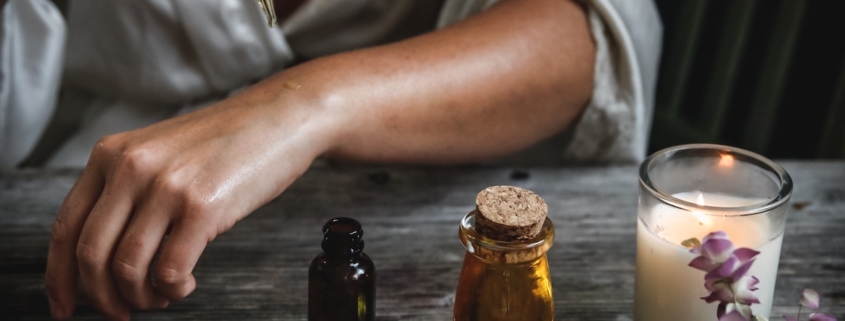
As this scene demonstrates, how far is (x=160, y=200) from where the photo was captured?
566 millimetres

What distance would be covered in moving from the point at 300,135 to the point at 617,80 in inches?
15.3

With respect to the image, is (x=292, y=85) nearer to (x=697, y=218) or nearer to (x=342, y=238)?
(x=342, y=238)

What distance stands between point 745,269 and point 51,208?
0.62m

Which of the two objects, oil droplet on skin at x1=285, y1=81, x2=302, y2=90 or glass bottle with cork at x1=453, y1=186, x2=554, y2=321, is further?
oil droplet on skin at x1=285, y1=81, x2=302, y2=90

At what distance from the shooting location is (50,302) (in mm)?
600

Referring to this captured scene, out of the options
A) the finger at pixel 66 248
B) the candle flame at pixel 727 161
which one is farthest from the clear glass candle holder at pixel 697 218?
the finger at pixel 66 248

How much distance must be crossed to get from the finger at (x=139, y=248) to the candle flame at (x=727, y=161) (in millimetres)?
395

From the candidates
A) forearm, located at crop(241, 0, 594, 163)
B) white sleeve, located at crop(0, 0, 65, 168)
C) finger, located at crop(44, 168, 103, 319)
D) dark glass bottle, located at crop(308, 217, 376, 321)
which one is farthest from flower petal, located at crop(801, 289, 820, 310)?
white sleeve, located at crop(0, 0, 65, 168)

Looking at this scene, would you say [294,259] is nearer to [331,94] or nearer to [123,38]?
[331,94]

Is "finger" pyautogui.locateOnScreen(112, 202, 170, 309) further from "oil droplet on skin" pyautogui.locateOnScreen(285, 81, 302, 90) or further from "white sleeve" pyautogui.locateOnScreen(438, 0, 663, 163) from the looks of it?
"white sleeve" pyautogui.locateOnScreen(438, 0, 663, 163)

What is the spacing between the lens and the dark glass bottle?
0.53 metres

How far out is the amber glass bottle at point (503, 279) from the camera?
488 millimetres

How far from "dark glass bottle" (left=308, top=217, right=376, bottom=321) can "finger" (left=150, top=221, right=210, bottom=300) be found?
0.28ft

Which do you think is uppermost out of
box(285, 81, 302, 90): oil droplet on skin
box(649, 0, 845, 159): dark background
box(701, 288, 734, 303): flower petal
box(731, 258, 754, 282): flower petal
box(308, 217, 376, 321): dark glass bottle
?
box(731, 258, 754, 282): flower petal
